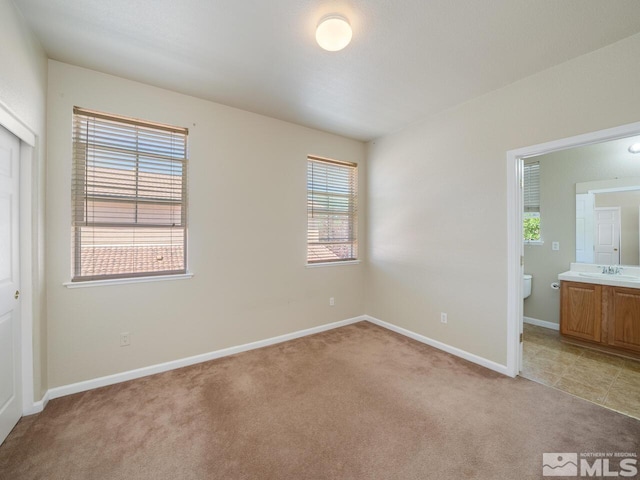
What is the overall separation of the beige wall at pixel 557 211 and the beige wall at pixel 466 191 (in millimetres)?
1822

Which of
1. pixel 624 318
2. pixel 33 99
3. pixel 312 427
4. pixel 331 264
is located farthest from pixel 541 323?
pixel 33 99

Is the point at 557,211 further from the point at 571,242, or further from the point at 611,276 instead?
the point at 611,276

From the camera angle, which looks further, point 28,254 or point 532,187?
point 532,187

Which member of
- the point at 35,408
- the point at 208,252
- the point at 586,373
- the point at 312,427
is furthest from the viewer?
the point at 208,252

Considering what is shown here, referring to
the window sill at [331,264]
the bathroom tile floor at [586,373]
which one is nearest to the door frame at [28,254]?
the window sill at [331,264]

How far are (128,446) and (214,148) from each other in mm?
2543

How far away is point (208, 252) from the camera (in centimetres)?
286

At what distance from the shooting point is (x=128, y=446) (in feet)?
5.61

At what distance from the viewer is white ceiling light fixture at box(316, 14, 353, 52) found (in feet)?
5.58

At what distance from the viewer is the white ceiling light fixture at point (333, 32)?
1.70 m

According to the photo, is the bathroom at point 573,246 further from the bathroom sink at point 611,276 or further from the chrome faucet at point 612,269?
the bathroom sink at point 611,276

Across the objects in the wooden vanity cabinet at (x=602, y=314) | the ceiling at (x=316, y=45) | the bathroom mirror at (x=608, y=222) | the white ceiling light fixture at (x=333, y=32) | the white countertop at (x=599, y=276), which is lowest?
the wooden vanity cabinet at (x=602, y=314)

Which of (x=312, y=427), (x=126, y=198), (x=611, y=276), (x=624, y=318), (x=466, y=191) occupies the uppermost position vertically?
(x=466, y=191)

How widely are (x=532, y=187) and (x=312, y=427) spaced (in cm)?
430
